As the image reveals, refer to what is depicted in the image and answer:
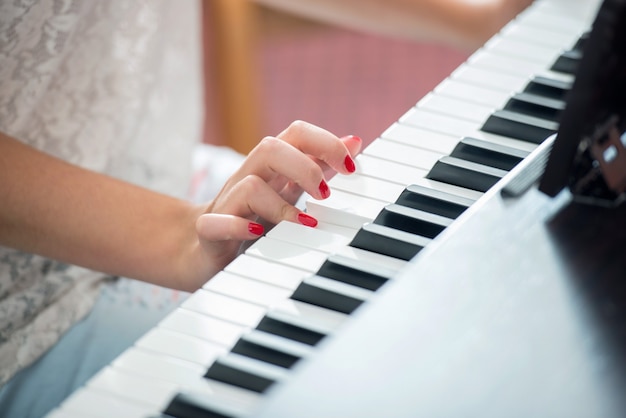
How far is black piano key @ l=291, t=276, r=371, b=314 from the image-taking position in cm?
66

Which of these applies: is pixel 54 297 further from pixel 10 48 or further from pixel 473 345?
pixel 473 345

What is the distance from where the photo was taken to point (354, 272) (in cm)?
69

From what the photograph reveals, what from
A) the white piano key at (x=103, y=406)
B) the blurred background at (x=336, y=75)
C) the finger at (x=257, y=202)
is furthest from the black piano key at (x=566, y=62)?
the blurred background at (x=336, y=75)

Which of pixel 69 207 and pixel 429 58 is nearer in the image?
pixel 69 207

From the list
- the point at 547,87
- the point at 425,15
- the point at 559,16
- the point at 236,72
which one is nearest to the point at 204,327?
the point at 547,87

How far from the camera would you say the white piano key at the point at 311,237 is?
74cm

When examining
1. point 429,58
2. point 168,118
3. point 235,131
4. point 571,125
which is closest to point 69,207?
point 168,118

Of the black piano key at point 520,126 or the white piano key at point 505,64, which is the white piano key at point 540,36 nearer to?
the white piano key at point 505,64

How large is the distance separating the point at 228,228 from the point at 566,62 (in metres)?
0.40

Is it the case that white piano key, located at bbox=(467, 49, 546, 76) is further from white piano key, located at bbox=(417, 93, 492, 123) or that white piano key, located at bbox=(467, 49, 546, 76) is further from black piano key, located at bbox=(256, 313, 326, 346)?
black piano key, located at bbox=(256, 313, 326, 346)

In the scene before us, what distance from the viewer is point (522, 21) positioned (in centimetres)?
103

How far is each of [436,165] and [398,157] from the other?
4 cm

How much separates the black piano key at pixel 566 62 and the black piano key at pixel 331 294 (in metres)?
0.40

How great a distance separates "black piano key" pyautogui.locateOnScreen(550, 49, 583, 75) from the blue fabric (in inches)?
18.3
